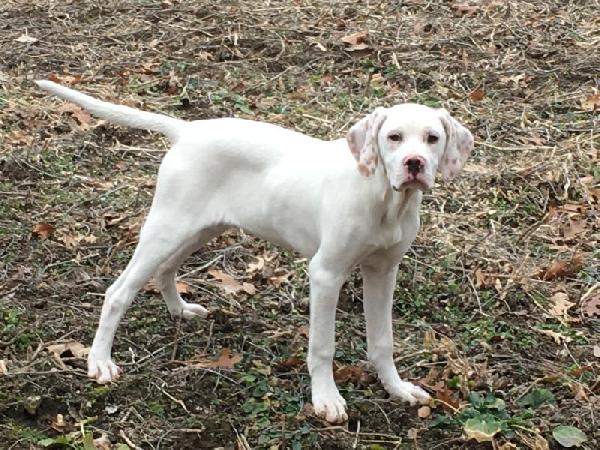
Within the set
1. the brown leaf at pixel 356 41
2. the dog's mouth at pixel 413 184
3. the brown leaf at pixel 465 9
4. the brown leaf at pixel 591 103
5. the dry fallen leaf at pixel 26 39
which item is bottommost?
the dry fallen leaf at pixel 26 39

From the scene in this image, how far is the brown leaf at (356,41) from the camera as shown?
25.9 feet

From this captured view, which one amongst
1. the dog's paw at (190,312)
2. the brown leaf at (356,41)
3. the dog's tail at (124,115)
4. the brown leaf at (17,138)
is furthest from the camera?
the brown leaf at (356,41)

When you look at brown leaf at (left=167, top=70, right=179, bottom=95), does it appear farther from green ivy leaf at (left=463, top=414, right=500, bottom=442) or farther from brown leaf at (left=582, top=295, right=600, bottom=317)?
green ivy leaf at (left=463, top=414, right=500, bottom=442)

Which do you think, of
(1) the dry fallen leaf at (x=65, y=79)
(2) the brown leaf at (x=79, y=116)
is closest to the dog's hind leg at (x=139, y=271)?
(2) the brown leaf at (x=79, y=116)

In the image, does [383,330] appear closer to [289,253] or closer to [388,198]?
[388,198]

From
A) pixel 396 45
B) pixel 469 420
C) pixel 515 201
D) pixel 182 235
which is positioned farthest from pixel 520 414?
pixel 396 45

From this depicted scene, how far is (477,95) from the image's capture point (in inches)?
281

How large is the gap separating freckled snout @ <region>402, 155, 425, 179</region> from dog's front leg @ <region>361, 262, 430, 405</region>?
26.5 inches

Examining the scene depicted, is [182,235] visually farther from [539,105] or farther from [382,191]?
[539,105]

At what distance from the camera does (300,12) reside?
28.1ft

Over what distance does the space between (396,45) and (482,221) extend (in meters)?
2.76

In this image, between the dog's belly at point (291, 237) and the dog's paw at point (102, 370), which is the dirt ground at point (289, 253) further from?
the dog's belly at point (291, 237)

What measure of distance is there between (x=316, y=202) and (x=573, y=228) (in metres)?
2.22

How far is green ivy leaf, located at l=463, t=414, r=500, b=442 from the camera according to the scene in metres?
3.73
